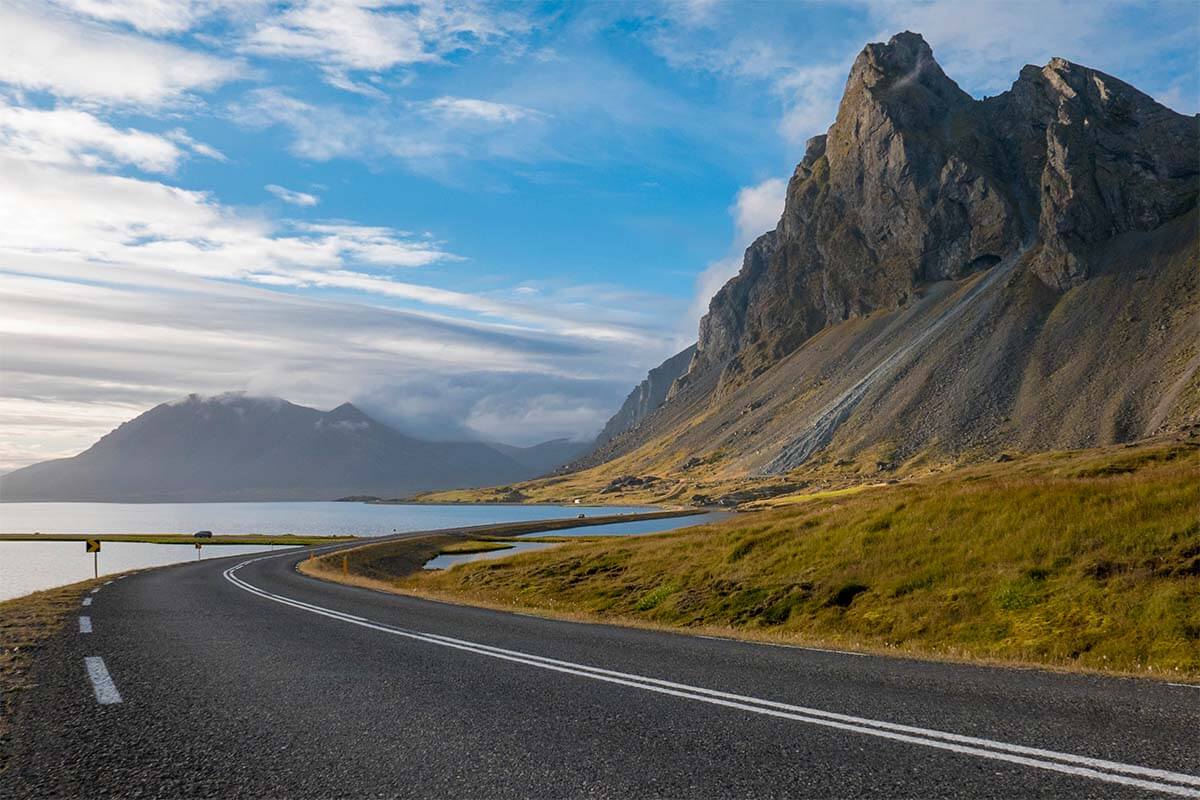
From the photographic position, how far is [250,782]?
7.34 m

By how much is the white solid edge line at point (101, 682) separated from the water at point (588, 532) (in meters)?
42.0

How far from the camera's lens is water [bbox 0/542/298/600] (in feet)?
199

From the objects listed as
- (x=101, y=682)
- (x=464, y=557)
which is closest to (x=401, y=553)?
(x=464, y=557)

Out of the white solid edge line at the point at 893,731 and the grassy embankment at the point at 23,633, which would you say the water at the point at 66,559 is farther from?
the white solid edge line at the point at 893,731

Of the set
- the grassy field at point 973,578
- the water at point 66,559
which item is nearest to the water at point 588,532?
the water at point 66,559

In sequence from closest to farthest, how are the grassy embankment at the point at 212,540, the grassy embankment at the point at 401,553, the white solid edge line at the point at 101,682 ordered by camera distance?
the white solid edge line at the point at 101,682
the grassy embankment at the point at 401,553
the grassy embankment at the point at 212,540

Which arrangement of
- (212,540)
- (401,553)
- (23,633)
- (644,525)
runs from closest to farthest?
(23,633)
(401,553)
(212,540)
(644,525)

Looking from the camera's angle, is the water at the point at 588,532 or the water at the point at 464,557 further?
the water at the point at 588,532

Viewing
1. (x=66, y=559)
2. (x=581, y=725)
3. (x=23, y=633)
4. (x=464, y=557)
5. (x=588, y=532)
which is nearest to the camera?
(x=581, y=725)

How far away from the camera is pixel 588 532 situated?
118 meters

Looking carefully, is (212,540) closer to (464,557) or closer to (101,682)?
(464,557)

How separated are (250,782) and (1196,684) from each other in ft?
39.2

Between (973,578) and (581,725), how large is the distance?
1877cm

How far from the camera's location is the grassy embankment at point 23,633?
11070mm
